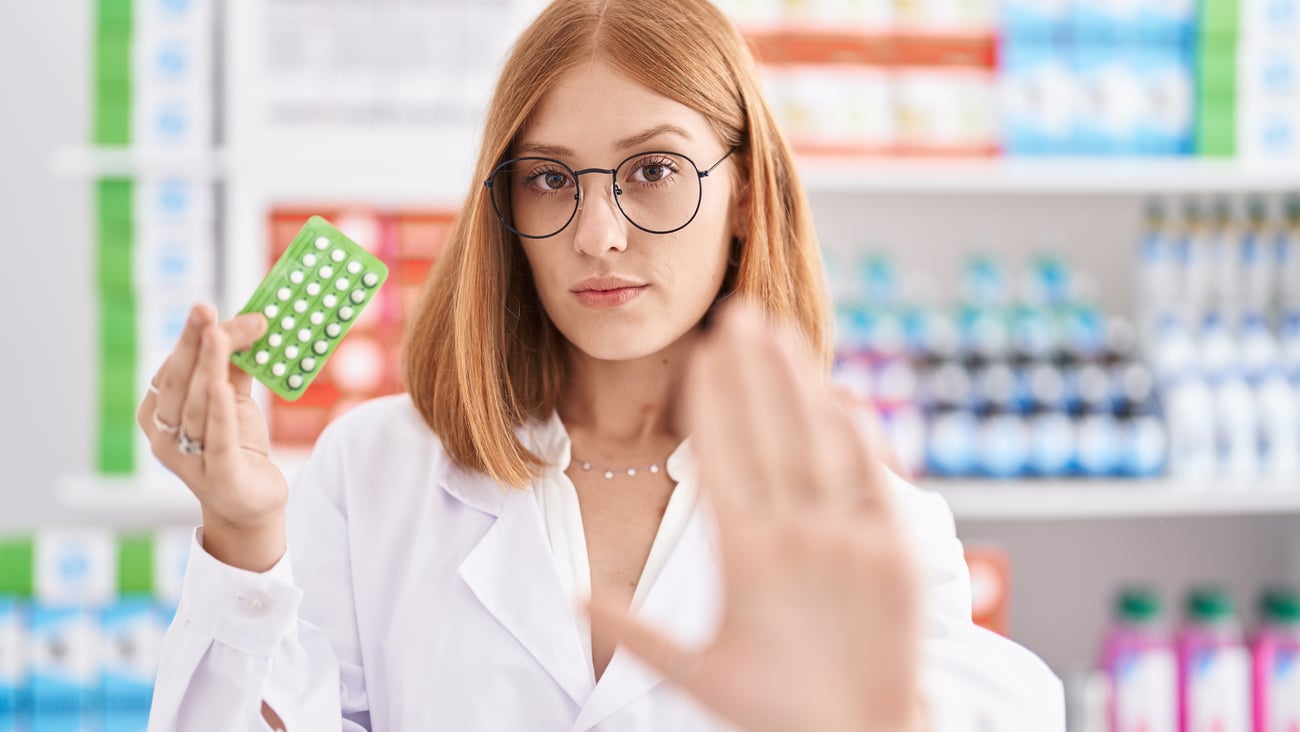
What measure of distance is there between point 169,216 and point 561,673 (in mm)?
1368

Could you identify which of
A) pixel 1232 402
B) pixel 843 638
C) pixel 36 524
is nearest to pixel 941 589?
pixel 843 638

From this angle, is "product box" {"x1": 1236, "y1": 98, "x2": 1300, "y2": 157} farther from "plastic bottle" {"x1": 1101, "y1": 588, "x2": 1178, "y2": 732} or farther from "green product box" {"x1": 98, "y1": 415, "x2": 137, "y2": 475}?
"green product box" {"x1": 98, "y1": 415, "x2": 137, "y2": 475}

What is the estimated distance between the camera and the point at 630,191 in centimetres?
109

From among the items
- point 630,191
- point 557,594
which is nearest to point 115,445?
point 557,594

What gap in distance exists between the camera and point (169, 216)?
80.0 inches

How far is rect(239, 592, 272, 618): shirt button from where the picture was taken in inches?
36.7

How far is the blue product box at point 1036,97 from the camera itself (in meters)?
2.13

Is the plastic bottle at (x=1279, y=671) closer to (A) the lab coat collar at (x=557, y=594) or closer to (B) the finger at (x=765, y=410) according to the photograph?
(A) the lab coat collar at (x=557, y=594)

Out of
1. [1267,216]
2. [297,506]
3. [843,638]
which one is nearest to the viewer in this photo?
[843,638]

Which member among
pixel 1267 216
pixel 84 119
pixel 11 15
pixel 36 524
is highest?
pixel 11 15

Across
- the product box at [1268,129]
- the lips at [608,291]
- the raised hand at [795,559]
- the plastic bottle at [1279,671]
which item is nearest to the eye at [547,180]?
the lips at [608,291]

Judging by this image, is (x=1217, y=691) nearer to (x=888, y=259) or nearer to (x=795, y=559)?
(x=888, y=259)

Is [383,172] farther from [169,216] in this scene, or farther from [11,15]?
[11,15]

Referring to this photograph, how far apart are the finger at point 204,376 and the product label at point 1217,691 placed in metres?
1.92
